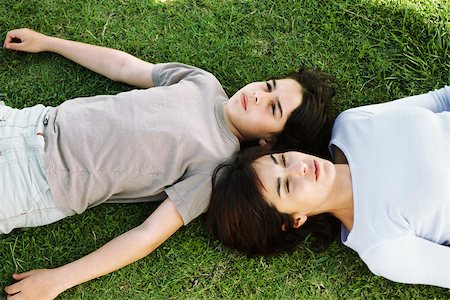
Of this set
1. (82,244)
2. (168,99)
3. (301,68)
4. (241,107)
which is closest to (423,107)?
(301,68)

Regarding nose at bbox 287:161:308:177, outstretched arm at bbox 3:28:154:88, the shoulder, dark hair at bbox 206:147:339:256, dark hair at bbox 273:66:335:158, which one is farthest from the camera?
outstretched arm at bbox 3:28:154:88

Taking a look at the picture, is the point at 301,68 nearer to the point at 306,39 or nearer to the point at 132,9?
the point at 306,39

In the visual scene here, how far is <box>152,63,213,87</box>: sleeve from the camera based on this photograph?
10.3 ft

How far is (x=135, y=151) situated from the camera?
2822 millimetres

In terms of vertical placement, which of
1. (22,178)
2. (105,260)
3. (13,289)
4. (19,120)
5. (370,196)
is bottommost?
(13,289)

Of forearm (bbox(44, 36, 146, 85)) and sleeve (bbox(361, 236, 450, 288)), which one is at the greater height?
forearm (bbox(44, 36, 146, 85))

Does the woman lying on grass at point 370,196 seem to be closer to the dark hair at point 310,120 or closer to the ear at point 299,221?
the ear at point 299,221

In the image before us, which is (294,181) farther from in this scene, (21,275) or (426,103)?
(21,275)

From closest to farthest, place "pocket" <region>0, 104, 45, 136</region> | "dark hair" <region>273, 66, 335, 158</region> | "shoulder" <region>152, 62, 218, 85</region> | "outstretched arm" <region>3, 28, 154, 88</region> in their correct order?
"pocket" <region>0, 104, 45, 136</region> → "dark hair" <region>273, 66, 335, 158</region> → "shoulder" <region>152, 62, 218, 85</region> → "outstretched arm" <region>3, 28, 154, 88</region>

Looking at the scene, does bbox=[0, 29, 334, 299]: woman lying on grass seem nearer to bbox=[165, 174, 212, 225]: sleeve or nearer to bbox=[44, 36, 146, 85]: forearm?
bbox=[165, 174, 212, 225]: sleeve

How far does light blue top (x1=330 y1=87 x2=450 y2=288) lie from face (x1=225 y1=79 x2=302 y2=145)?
43 centimetres

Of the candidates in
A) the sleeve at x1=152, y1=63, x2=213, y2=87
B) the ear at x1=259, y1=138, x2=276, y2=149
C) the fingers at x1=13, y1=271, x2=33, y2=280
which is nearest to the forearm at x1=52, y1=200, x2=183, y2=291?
the fingers at x1=13, y1=271, x2=33, y2=280

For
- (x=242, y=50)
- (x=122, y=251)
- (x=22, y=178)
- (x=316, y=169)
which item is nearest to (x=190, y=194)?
(x=122, y=251)

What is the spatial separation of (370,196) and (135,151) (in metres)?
1.28
